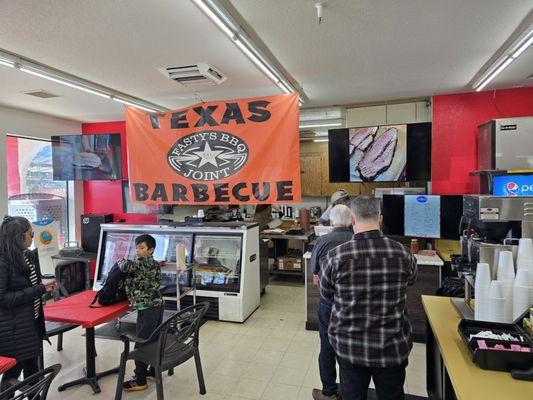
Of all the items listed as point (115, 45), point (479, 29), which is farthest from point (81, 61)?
point (479, 29)

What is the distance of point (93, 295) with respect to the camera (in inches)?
136

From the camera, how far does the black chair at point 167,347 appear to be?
8.52 ft

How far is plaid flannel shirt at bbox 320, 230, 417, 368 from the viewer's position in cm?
183

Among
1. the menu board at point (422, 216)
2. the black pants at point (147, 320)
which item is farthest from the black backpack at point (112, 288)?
the menu board at point (422, 216)

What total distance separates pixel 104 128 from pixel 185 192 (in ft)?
13.2

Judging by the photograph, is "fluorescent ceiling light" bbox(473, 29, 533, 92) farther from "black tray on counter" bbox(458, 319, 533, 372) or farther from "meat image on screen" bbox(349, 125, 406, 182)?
"black tray on counter" bbox(458, 319, 533, 372)

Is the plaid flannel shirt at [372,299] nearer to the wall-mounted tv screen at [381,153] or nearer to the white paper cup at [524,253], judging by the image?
the white paper cup at [524,253]

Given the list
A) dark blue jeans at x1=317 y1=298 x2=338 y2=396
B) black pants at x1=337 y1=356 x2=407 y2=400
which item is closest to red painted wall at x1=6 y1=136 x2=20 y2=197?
dark blue jeans at x1=317 y1=298 x2=338 y2=396

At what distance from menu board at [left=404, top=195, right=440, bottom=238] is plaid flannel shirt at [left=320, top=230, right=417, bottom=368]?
2.76 metres

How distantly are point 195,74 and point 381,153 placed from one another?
2866 mm

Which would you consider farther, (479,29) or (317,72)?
(317,72)

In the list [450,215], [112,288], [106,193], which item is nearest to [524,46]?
[450,215]

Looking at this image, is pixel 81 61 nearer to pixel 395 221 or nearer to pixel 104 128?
pixel 104 128

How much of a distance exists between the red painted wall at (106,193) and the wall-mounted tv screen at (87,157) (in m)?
1.03
